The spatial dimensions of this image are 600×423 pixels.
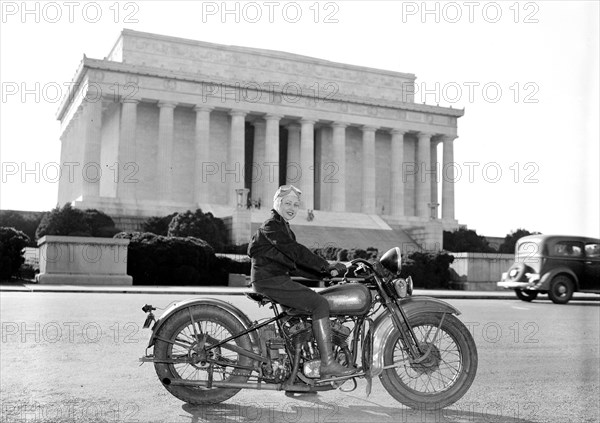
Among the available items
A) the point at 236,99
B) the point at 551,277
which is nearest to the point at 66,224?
the point at 236,99

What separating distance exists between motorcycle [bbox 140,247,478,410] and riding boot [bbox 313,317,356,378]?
10 centimetres

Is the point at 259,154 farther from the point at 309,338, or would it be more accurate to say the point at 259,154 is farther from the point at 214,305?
the point at 309,338

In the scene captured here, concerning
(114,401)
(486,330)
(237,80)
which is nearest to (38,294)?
(486,330)

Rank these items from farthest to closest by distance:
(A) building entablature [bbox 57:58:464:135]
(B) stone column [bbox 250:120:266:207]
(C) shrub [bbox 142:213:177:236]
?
(B) stone column [bbox 250:120:266:207], (A) building entablature [bbox 57:58:464:135], (C) shrub [bbox 142:213:177:236]

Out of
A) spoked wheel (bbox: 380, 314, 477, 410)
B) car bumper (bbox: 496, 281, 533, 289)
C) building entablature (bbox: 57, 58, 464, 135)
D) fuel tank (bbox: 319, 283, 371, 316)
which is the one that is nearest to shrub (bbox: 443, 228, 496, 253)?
building entablature (bbox: 57, 58, 464, 135)

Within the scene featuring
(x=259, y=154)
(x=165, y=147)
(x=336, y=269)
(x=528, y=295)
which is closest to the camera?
(x=336, y=269)

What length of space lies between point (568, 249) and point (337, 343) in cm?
1676

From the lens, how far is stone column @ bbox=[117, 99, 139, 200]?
53250 millimetres

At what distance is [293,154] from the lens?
62.3m

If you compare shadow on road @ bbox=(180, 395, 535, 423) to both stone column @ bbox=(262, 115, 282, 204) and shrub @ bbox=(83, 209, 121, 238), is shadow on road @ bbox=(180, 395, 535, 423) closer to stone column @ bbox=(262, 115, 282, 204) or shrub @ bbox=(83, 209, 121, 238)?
shrub @ bbox=(83, 209, 121, 238)

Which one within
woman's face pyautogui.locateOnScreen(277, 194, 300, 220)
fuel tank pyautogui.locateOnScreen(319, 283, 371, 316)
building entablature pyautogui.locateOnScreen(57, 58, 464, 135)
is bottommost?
fuel tank pyautogui.locateOnScreen(319, 283, 371, 316)

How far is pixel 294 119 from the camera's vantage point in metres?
59.1

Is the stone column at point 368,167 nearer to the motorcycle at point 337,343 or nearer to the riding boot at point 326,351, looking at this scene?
the motorcycle at point 337,343

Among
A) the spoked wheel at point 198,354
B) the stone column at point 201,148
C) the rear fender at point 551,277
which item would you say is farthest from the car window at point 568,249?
the stone column at point 201,148
